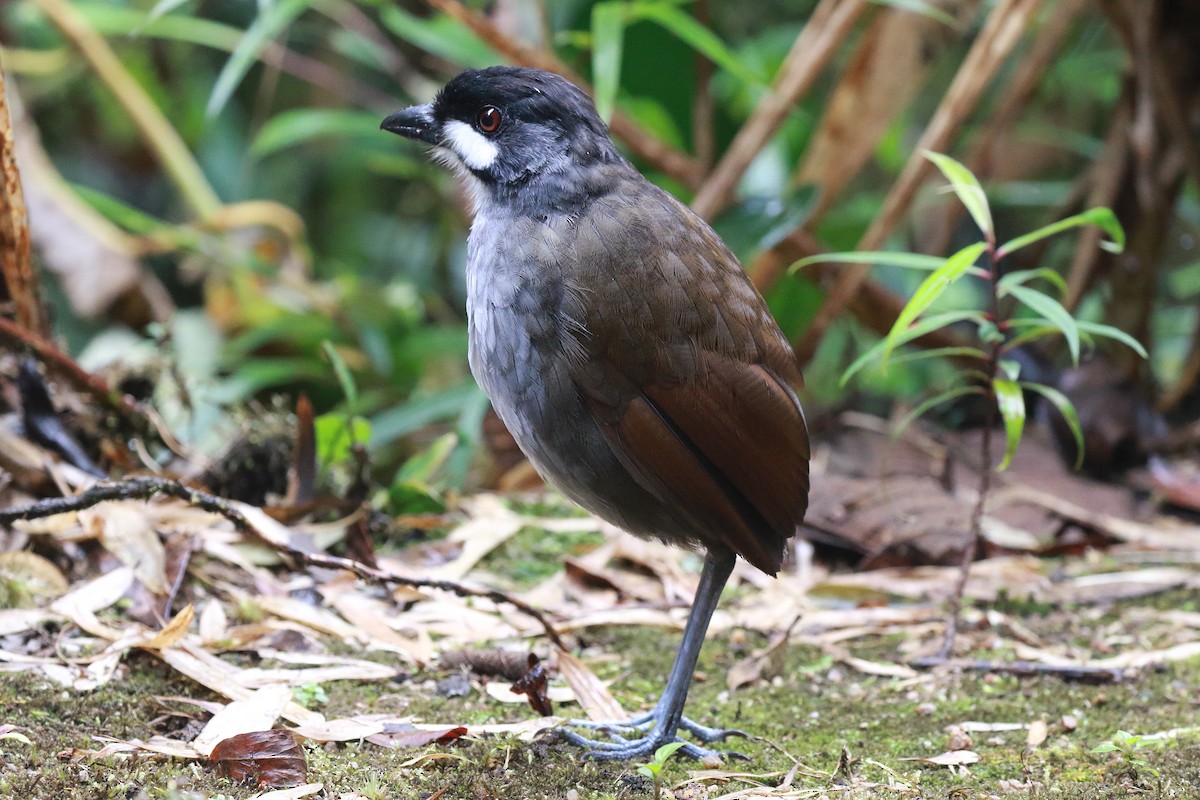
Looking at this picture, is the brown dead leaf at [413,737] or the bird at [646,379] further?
the bird at [646,379]

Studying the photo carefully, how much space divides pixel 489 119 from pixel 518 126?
0.08 metres

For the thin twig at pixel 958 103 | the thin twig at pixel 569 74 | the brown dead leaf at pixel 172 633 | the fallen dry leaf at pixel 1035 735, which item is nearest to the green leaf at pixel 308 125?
the thin twig at pixel 569 74

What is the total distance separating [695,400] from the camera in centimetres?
256

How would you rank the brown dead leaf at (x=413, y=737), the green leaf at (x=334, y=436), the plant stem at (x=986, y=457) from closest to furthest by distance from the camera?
the brown dead leaf at (x=413, y=737)
the plant stem at (x=986, y=457)
the green leaf at (x=334, y=436)

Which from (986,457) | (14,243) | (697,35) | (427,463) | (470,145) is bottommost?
(427,463)

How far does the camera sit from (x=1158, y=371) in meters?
6.19

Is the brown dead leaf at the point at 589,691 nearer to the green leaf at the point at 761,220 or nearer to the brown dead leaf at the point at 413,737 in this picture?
the brown dead leaf at the point at 413,737

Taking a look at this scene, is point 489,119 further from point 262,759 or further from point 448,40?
point 448,40

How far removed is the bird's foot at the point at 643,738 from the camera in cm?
252

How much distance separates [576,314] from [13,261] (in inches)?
66.9

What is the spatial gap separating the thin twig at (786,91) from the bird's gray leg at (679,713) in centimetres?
209

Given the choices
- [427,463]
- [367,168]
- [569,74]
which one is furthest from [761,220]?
[367,168]

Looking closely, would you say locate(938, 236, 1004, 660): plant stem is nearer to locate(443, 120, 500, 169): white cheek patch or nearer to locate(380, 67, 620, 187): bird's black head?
locate(380, 67, 620, 187): bird's black head

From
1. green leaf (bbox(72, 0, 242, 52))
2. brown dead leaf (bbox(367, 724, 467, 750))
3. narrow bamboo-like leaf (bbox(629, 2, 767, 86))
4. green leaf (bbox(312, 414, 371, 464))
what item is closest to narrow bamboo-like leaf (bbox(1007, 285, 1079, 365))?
brown dead leaf (bbox(367, 724, 467, 750))
